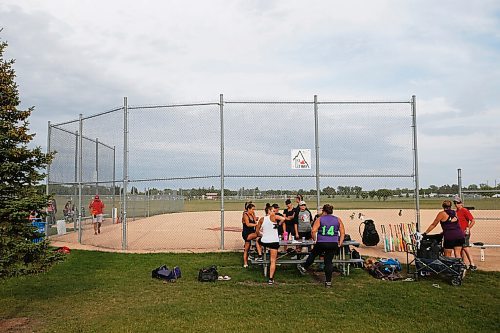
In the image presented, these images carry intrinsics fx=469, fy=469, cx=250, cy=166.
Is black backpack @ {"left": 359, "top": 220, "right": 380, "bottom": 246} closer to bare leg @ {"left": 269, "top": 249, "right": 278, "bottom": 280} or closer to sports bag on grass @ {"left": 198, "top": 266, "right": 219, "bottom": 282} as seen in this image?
bare leg @ {"left": 269, "top": 249, "right": 278, "bottom": 280}

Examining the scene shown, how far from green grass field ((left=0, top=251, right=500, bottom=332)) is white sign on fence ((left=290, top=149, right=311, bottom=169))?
3511 millimetres

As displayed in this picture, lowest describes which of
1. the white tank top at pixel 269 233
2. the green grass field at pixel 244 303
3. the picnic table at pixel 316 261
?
the green grass field at pixel 244 303

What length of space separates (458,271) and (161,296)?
5462 mm

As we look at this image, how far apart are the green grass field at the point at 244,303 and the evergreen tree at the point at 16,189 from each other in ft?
3.08

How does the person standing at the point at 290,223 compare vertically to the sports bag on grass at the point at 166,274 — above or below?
above

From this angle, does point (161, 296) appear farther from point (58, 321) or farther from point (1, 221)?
point (1, 221)

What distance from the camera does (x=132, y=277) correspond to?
966 centimetres

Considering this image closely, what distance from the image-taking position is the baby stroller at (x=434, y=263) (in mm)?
8797

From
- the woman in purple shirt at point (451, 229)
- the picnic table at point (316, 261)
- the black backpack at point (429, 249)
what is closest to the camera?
the black backpack at point (429, 249)

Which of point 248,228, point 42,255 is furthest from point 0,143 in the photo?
point 248,228

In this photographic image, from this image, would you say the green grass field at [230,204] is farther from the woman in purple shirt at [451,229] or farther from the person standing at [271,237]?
the person standing at [271,237]

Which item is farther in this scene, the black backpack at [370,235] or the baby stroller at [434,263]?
the black backpack at [370,235]

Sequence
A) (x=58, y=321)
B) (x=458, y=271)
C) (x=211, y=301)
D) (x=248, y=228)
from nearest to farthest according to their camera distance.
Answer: (x=58, y=321) → (x=211, y=301) → (x=458, y=271) → (x=248, y=228)

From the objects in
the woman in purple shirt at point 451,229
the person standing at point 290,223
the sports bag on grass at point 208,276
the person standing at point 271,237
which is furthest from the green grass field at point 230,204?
the sports bag on grass at point 208,276
